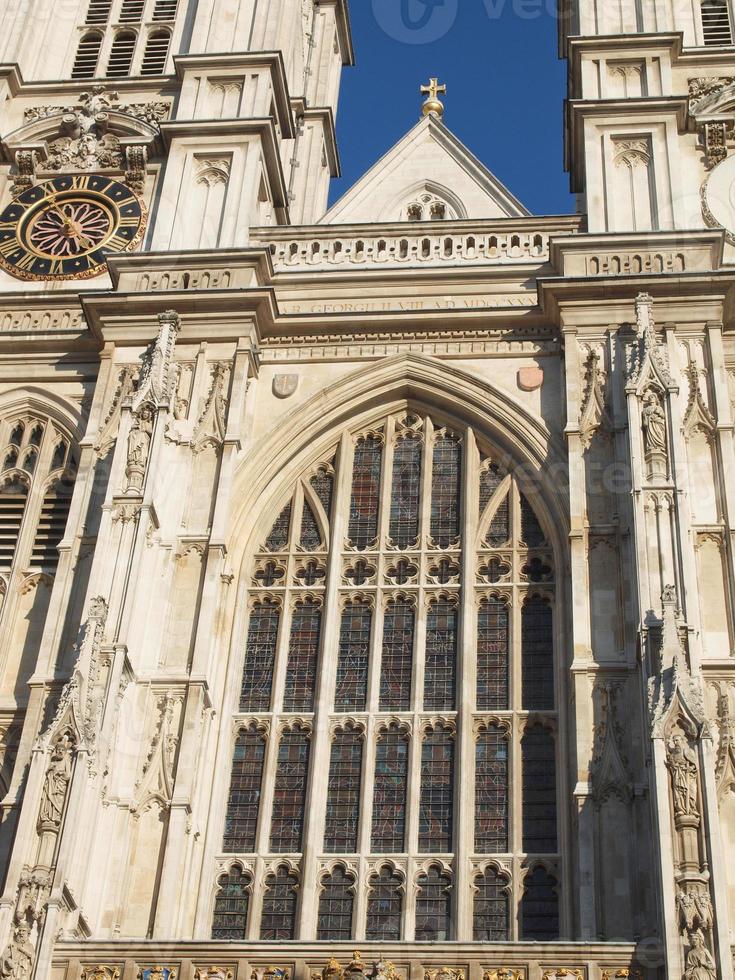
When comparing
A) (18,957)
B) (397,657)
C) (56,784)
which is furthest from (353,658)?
(18,957)

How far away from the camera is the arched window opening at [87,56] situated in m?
28.9

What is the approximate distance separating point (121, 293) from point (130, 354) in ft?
2.70

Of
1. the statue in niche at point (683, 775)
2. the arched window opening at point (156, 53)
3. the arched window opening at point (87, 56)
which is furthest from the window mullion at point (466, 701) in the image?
the arched window opening at point (87, 56)

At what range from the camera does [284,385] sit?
22.7 m

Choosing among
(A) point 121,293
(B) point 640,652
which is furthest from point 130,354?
(B) point 640,652

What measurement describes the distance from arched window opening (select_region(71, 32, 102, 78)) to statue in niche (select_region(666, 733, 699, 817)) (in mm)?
16741

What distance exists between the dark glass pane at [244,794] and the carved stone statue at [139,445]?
323 centimetres

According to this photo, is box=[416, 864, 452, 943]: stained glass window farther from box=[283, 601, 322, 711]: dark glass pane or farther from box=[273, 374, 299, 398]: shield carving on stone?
box=[273, 374, 299, 398]: shield carving on stone

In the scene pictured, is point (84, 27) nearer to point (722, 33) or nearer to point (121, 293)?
point (121, 293)

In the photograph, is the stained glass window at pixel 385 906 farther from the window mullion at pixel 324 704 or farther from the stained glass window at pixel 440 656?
the stained glass window at pixel 440 656

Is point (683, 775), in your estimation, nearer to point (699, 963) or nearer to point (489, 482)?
point (699, 963)

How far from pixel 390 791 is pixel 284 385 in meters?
5.88

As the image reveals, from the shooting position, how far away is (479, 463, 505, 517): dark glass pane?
2164cm

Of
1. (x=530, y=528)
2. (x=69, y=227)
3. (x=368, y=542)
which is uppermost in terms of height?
(x=69, y=227)
